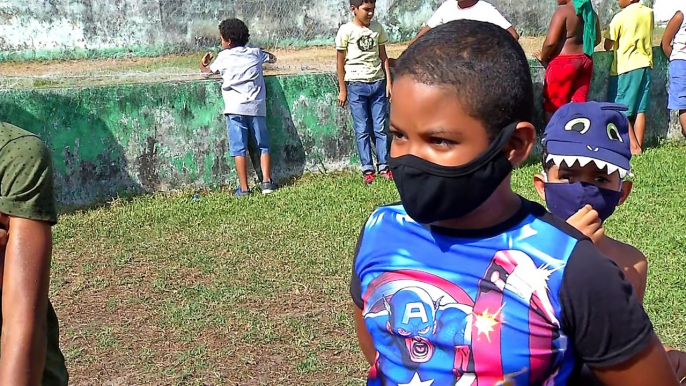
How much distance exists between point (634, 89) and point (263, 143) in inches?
152

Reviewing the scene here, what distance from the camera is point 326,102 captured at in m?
7.55

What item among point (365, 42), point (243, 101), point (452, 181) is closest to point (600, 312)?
point (452, 181)

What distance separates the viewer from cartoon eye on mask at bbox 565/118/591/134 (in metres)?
2.12

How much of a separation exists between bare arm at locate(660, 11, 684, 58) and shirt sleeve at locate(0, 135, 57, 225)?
746 centimetres

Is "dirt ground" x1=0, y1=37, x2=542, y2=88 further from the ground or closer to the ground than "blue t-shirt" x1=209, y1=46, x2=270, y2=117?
closer to the ground

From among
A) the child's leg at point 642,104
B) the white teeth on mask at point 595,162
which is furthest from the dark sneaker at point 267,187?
the white teeth on mask at point 595,162

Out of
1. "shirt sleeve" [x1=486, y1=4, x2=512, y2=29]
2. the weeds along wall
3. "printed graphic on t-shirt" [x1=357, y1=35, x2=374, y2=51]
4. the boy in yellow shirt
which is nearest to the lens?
the weeds along wall

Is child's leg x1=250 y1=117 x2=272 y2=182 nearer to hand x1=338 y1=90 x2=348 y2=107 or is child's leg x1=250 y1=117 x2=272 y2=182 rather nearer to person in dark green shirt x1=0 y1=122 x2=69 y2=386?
hand x1=338 y1=90 x2=348 y2=107

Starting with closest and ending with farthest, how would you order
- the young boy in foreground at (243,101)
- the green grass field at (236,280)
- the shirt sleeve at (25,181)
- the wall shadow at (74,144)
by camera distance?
the shirt sleeve at (25,181)
the green grass field at (236,280)
the wall shadow at (74,144)
the young boy in foreground at (243,101)

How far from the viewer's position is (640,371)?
1435 millimetres

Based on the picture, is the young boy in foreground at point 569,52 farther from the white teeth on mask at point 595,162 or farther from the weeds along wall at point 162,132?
the white teeth on mask at point 595,162

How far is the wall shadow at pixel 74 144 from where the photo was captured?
6562 mm

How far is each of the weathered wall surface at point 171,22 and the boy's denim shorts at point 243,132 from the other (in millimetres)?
8531

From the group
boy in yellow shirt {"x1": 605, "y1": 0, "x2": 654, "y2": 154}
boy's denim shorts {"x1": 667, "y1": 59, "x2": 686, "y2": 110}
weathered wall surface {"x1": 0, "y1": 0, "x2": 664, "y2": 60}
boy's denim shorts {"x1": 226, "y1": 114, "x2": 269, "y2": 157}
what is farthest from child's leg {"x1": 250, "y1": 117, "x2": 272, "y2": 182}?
weathered wall surface {"x1": 0, "y1": 0, "x2": 664, "y2": 60}
